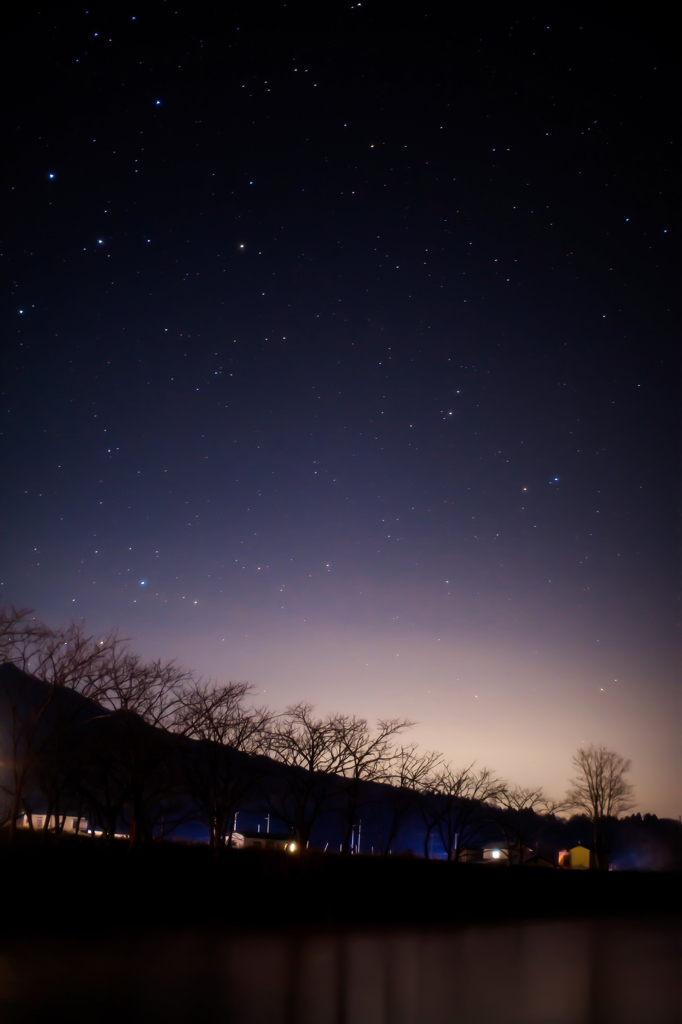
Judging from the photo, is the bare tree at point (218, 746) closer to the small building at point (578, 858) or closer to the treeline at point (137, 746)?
the treeline at point (137, 746)

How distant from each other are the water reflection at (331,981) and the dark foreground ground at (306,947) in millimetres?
38

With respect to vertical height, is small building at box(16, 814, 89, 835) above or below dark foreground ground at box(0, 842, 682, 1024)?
below

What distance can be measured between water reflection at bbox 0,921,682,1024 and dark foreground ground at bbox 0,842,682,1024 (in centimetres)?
4

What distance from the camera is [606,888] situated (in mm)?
31766

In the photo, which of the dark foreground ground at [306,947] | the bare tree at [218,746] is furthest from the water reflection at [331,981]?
the bare tree at [218,746]

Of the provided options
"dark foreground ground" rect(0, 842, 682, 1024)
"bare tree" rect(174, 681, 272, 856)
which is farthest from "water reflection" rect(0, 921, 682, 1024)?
"bare tree" rect(174, 681, 272, 856)

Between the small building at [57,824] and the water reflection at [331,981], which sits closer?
the water reflection at [331,981]

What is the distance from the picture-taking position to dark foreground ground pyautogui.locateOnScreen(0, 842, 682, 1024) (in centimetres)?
765

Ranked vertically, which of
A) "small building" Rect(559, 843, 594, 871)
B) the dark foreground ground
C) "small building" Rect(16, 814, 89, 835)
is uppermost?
the dark foreground ground

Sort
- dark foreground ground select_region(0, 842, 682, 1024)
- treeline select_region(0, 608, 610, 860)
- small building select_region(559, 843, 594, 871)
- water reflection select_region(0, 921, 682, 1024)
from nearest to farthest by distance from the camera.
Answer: water reflection select_region(0, 921, 682, 1024) < dark foreground ground select_region(0, 842, 682, 1024) < treeline select_region(0, 608, 610, 860) < small building select_region(559, 843, 594, 871)

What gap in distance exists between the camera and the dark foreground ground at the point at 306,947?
765 centimetres

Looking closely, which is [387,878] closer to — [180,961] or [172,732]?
[172,732]

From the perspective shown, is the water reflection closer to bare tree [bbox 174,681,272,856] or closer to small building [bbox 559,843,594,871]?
bare tree [bbox 174,681,272,856]

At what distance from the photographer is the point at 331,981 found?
9.15 metres
